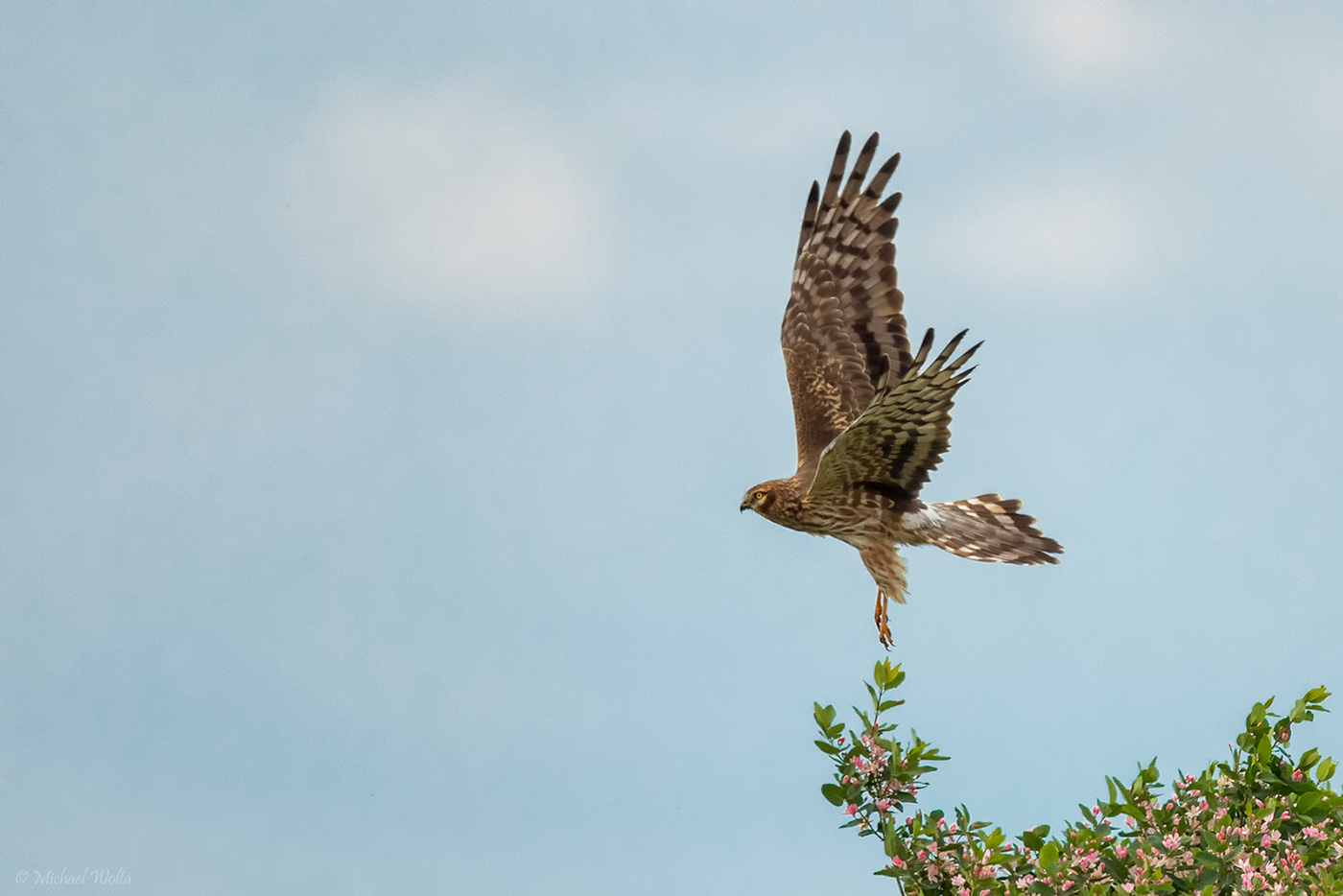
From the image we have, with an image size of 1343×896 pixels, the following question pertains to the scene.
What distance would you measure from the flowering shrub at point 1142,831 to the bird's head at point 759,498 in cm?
374

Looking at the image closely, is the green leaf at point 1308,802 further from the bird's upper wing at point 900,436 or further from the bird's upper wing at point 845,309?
the bird's upper wing at point 845,309

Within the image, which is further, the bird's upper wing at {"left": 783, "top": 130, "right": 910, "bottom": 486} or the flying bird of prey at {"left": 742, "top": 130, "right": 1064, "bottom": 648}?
the bird's upper wing at {"left": 783, "top": 130, "right": 910, "bottom": 486}

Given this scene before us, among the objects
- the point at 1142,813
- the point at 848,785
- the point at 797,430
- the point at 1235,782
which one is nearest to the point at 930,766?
the point at 848,785

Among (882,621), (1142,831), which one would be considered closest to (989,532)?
(882,621)

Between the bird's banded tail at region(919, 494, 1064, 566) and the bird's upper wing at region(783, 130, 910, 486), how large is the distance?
936 millimetres

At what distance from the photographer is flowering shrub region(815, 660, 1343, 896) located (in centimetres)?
423

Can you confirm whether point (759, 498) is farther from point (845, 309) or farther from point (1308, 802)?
point (1308, 802)

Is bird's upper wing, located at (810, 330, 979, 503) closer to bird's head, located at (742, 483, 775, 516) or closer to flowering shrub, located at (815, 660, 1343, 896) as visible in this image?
bird's head, located at (742, 483, 775, 516)

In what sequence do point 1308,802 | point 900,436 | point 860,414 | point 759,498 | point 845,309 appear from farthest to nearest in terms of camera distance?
point 845,309, point 759,498, point 860,414, point 900,436, point 1308,802

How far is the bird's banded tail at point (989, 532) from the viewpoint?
8.09 m

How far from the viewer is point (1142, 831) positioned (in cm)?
463

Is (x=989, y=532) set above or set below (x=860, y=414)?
below

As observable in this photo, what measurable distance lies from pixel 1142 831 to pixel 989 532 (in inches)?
153

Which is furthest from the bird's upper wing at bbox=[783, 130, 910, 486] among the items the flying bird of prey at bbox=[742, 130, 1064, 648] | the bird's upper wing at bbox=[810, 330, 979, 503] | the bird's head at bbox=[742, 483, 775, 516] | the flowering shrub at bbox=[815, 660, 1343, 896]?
the flowering shrub at bbox=[815, 660, 1343, 896]
